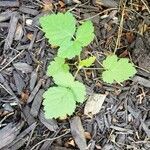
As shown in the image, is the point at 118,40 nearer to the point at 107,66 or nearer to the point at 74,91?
the point at 107,66

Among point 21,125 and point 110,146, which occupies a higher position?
point 21,125

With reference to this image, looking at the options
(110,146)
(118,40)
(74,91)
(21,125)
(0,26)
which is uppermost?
(0,26)

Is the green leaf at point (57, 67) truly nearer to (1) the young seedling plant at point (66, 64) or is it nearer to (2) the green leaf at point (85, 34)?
(1) the young seedling plant at point (66, 64)

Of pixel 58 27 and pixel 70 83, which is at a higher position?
pixel 58 27

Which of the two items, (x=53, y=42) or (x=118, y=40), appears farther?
(x=118, y=40)

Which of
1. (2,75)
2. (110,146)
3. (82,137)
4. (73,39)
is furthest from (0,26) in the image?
(110,146)

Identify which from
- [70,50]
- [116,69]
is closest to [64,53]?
[70,50]

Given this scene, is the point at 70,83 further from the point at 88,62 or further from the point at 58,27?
the point at 58,27

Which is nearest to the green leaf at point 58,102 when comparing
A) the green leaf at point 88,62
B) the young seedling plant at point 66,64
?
the young seedling plant at point 66,64
